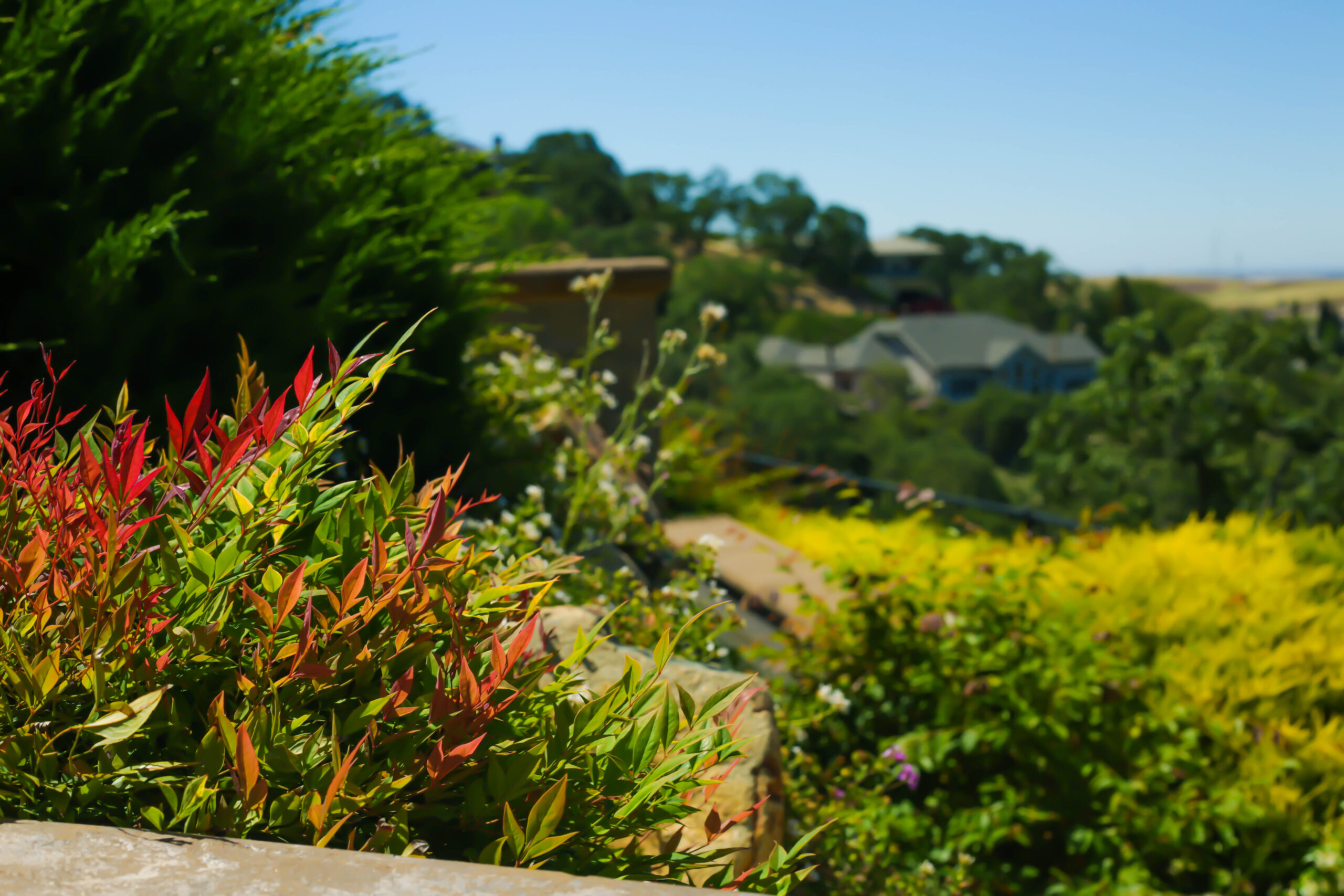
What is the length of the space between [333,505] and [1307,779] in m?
3.68

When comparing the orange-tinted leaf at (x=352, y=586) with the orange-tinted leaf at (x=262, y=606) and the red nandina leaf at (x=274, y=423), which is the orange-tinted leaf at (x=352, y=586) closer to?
the orange-tinted leaf at (x=262, y=606)

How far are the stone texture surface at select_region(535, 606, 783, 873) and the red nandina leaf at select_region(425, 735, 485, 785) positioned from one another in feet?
2.33

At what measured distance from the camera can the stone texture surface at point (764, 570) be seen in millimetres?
4270

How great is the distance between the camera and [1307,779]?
343 cm

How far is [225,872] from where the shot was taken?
3.51 feet

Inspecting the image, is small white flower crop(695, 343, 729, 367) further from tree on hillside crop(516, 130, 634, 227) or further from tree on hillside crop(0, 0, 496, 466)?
tree on hillside crop(516, 130, 634, 227)

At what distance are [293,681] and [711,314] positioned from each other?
2716mm

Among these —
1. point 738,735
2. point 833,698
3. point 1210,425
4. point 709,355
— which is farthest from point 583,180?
point 738,735

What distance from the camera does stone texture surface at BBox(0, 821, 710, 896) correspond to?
1.03 metres

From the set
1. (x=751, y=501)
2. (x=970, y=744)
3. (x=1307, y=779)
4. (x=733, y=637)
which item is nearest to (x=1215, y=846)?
(x=1307, y=779)

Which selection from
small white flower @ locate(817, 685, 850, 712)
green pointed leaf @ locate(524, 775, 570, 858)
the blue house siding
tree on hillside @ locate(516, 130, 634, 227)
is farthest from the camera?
the blue house siding

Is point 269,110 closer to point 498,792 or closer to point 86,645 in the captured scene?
point 86,645

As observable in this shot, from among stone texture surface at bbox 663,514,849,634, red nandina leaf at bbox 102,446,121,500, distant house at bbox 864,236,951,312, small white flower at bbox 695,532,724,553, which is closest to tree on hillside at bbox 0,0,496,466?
small white flower at bbox 695,532,724,553

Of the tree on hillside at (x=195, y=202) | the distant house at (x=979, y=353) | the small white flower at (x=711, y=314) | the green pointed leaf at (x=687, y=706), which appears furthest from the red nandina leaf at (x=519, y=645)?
the distant house at (x=979, y=353)
